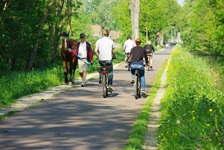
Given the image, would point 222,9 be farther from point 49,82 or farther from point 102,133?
point 102,133

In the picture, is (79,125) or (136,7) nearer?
(79,125)

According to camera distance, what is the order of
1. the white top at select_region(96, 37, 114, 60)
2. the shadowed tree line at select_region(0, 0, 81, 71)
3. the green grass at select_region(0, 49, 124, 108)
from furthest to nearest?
the shadowed tree line at select_region(0, 0, 81, 71) < the white top at select_region(96, 37, 114, 60) < the green grass at select_region(0, 49, 124, 108)

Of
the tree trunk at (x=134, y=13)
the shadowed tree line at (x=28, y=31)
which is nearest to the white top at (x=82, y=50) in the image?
the shadowed tree line at (x=28, y=31)

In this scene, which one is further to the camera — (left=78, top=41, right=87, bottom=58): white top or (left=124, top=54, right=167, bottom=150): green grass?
(left=78, top=41, right=87, bottom=58): white top

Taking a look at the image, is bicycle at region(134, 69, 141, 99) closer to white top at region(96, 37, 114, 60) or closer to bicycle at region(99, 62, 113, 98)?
bicycle at region(99, 62, 113, 98)

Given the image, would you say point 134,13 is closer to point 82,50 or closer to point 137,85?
point 82,50

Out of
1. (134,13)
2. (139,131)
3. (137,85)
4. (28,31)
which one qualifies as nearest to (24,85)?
(137,85)

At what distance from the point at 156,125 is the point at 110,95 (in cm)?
636

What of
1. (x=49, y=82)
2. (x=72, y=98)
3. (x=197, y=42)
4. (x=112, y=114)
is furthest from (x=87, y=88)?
(x=197, y=42)

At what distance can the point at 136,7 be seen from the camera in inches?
1821

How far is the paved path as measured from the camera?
887cm

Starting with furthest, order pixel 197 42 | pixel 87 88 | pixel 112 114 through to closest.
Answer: pixel 197 42, pixel 87 88, pixel 112 114

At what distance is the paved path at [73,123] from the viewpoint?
8874 mm

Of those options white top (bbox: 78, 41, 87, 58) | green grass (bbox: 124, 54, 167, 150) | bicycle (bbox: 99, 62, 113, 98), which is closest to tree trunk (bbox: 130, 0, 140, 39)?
white top (bbox: 78, 41, 87, 58)
